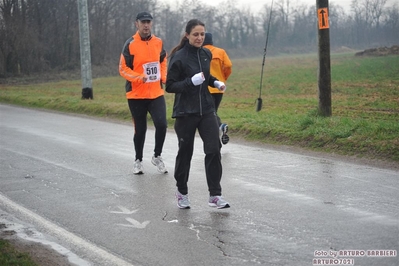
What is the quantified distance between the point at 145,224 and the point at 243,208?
1129mm

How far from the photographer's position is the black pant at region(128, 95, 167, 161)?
31.9 ft

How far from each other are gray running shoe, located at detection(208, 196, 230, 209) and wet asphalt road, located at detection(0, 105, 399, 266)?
0.08 m

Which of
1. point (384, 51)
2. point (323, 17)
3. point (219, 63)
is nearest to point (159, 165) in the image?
point (219, 63)

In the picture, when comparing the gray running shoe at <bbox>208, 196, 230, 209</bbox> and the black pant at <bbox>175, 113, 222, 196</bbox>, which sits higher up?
the black pant at <bbox>175, 113, 222, 196</bbox>

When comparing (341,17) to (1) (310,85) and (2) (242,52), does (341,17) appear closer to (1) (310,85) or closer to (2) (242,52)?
(2) (242,52)

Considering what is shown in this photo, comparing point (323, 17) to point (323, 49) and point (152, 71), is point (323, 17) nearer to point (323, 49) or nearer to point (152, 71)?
point (323, 49)

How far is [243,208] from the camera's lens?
24.0ft

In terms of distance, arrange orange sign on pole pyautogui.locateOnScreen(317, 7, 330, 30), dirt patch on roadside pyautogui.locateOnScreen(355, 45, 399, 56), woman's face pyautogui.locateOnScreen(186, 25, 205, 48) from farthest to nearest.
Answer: dirt patch on roadside pyautogui.locateOnScreen(355, 45, 399, 56) → orange sign on pole pyautogui.locateOnScreen(317, 7, 330, 30) → woman's face pyautogui.locateOnScreen(186, 25, 205, 48)

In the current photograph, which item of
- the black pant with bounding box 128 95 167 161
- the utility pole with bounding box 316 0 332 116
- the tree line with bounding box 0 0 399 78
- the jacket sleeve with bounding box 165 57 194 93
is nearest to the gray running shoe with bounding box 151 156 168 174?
the black pant with bounding box 128 95 167 161

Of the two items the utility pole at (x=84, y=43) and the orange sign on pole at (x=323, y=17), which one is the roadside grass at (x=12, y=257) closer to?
the orange sign on pole at (x=323, y=17)

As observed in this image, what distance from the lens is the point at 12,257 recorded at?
18.5ft

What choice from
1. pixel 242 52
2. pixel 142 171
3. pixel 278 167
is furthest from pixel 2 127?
pixel 242 52

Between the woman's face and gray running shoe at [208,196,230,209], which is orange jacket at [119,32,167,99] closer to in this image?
the woman's face

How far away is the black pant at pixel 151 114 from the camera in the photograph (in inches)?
383
